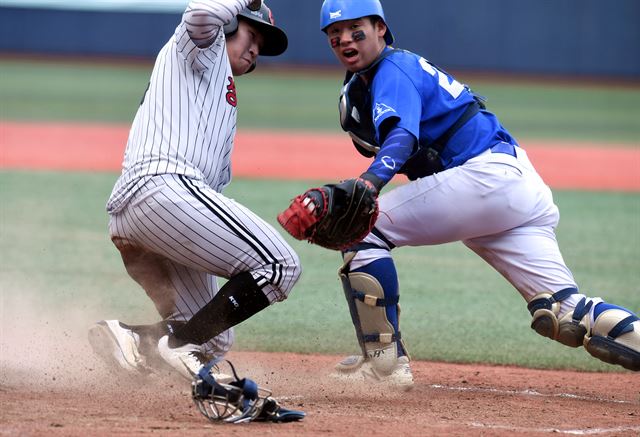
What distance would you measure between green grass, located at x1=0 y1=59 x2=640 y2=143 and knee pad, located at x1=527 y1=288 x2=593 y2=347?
46.9 ft

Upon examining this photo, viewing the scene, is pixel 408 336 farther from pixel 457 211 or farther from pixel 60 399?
pixel 60 399

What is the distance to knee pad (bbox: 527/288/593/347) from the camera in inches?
169

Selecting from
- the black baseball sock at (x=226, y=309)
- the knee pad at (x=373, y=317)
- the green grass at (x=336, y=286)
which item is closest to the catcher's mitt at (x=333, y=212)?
the black baseball sock at (x=226, y=309)

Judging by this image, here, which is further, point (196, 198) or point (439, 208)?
point (439, 208)

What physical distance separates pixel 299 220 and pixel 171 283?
1.00m

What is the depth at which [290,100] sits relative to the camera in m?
24.7

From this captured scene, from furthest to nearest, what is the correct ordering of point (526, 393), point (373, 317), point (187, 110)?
point (526, 393)
point (373, 317)
point (187, 110)

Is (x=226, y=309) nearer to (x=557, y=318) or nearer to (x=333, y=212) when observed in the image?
(x=333, y=212)

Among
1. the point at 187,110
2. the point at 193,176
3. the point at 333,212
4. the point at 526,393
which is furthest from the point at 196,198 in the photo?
the point at 526,393

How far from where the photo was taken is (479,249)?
470 centimetres

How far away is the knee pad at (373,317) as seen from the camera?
447cm

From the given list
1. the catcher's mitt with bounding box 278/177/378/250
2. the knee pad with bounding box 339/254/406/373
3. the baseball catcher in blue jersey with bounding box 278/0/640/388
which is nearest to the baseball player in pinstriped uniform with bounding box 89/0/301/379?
the catcher's mitt with bounding box 278/177/378/250

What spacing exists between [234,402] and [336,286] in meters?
3.44

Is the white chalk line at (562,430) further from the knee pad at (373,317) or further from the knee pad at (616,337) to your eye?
the knee pad at (373,317)
